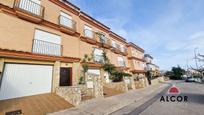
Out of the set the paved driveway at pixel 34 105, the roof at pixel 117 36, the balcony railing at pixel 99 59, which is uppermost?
the roof at pixel 117 36

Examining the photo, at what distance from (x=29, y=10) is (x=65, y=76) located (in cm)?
689

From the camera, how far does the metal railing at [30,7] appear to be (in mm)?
10197

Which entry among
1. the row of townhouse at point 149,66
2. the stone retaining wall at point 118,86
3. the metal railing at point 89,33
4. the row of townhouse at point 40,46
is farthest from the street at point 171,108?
the row of townhouse at point 149,66

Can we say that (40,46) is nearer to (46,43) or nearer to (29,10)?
(46,43)

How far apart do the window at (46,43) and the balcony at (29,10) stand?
3.99 ft

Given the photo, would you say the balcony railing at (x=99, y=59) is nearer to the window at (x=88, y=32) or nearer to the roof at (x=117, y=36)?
the window at (x=88, y=32)

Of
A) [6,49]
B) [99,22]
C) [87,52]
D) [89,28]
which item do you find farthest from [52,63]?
[99,22]

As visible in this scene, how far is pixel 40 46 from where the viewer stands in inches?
443

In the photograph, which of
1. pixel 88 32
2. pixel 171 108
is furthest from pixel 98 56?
pixel 171 108

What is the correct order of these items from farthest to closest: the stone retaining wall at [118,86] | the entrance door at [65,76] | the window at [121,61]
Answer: the window at [121,61] → the stone retaining wall at [118,86] → the entrance door at [65,76]

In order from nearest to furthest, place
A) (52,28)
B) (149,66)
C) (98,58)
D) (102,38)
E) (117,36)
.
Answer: (52,28) → (98,58) → (102,38) → (117,36) → (149,66)

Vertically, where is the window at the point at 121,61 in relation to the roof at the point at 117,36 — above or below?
below

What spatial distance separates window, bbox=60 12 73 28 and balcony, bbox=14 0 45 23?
2473mm

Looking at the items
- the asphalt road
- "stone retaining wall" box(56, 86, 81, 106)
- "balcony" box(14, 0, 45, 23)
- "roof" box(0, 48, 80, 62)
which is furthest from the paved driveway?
"balcony" box(14, 0, 45, 23)
